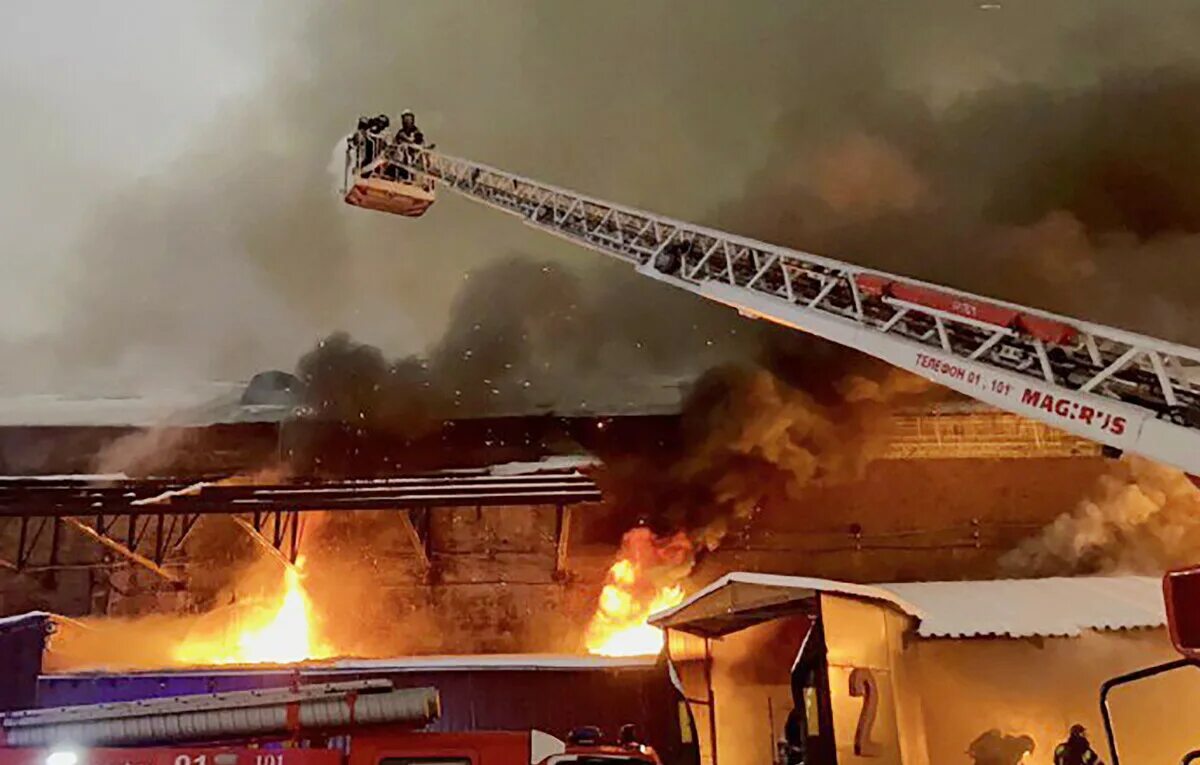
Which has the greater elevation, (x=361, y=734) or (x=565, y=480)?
(x=565, y=480)

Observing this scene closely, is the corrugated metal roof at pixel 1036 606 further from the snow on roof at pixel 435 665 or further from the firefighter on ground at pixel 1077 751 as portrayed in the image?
the snow on roof at pixel 435 665

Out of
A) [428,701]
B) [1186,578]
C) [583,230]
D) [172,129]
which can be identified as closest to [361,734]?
[428,701]

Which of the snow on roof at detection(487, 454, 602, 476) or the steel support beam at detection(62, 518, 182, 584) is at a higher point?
the snow on roof at detection(487, 454, 602, 476)

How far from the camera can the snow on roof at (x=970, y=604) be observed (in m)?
7.96

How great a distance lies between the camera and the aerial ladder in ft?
19.1

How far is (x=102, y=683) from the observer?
9.77 meters

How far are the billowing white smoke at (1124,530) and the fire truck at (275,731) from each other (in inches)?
310

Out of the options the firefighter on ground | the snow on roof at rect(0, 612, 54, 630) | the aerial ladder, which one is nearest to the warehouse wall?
the firefighter on ground

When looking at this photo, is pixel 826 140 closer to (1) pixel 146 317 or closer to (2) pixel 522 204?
(2) pixel 522 204

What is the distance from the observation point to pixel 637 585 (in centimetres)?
1183

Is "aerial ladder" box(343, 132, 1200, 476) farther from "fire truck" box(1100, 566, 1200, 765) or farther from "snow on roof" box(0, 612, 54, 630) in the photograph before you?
"snow on roof" box(0, 612, 54, 630)

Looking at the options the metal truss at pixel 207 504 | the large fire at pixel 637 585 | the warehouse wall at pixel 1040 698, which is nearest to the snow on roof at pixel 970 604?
the warehouse wall at pixel 1040 698

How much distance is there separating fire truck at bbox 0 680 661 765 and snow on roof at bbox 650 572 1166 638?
8.33 feet

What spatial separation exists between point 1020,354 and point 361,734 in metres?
4.80
